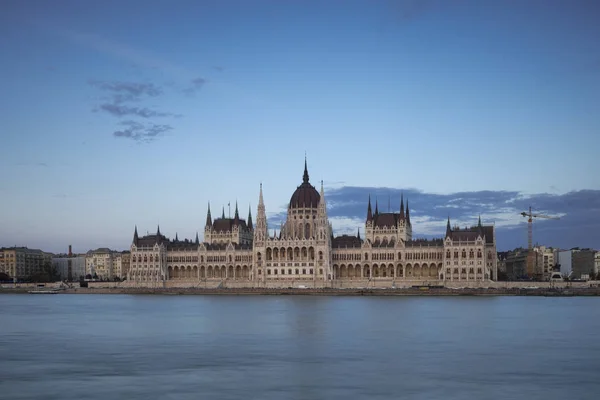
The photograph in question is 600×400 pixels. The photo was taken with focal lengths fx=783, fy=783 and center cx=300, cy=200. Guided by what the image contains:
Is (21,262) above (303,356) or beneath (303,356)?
above

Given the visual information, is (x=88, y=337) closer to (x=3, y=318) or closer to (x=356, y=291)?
(x=3, y=318)

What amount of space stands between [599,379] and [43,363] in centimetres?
2589

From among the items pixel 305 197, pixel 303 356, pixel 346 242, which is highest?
pixel 305 197

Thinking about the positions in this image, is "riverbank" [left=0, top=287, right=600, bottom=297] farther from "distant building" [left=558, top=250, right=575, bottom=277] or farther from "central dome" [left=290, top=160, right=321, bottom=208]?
"distant building" [left=558, top=250, right=575, bottom=277]

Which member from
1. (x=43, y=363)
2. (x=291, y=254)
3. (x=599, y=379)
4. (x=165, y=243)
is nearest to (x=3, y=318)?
(x=43, y=363)

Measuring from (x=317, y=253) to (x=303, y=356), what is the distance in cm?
8526

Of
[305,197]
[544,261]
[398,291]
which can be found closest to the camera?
[398,291]

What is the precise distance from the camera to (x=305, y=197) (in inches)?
5285

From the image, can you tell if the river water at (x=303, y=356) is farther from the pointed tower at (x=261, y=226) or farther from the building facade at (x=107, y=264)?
the building facade at (x=107, y=264)

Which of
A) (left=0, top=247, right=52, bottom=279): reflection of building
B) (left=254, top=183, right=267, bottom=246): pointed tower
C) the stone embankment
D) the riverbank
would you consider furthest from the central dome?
(left=0, top=247, right=52, bottom=279): reflection of building

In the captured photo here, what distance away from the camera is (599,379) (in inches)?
1336

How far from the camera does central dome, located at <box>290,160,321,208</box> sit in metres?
134

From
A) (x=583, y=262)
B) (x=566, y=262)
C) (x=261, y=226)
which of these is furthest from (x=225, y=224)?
(x=566, y=262)

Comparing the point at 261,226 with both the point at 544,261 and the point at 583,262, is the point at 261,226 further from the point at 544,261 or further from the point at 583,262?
the point at 544,261
